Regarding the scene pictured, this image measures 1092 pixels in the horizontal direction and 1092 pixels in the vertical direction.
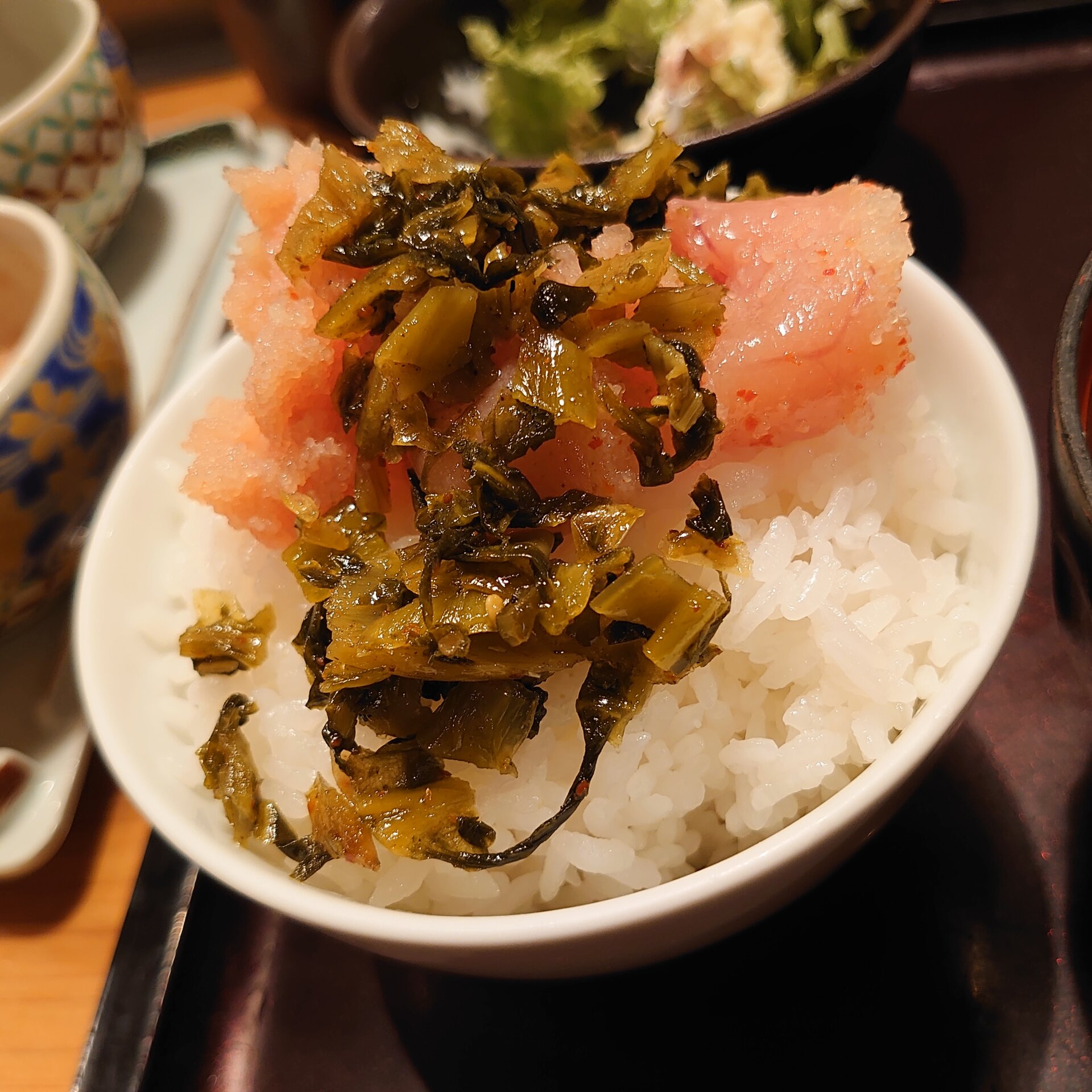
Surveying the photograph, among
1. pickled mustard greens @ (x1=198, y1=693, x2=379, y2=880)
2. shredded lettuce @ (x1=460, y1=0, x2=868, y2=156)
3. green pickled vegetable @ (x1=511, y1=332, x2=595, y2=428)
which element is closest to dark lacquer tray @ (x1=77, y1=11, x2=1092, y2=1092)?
pickled mustard greens @ (x1=198, y1=693, x2=379, y2=880)

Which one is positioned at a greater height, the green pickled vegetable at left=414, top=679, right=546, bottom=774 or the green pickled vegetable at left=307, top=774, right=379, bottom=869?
the green pickled vegetable at left=414, top=679, right=546, bottom=774

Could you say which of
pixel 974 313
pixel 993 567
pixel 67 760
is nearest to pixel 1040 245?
pixel 974 313

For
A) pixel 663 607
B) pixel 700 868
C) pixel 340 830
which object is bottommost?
pixel 700 868

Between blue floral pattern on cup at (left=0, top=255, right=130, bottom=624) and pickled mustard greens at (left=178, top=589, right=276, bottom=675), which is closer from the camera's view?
pickled mustard greens at (left=178, top=589, right=276, bottom=675)

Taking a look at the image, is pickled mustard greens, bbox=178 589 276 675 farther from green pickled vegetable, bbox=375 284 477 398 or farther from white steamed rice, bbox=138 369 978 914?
green pickled vegetable, bbox=375 284 477 398

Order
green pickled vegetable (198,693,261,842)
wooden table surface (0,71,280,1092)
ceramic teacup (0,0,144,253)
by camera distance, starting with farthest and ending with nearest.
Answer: ceramic teacup (0,0,144,253)
wooden table surface (0,71,280,1092)
green pickled vegetable (198,693,261,842)

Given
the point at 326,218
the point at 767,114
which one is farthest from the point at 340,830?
the point at 767,114

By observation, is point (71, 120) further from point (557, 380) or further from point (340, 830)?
point (340, 830)
